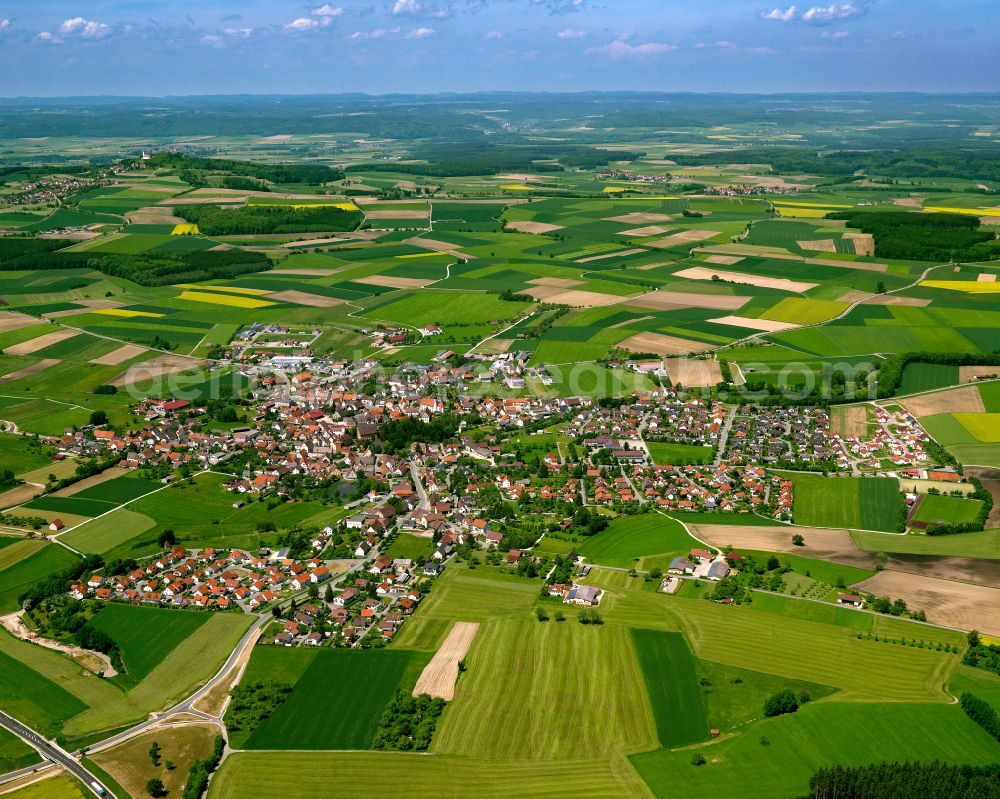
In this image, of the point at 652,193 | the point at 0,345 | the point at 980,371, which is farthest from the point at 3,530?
the point at 652,193

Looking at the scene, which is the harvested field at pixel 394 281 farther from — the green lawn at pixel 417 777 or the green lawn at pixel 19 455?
the green lawn at pixel 417 777

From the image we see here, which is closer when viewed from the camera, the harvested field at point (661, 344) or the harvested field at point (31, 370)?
the harvested field at point (31, 370)

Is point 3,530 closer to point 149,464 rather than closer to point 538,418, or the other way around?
point 149,464

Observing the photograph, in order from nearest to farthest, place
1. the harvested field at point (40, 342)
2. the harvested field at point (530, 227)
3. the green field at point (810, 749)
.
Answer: the green field at point (810, 749) → the harvested field at point (40, 342) → the harvested field at point (530, 227)

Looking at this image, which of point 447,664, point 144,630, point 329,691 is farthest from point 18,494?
point 447,664

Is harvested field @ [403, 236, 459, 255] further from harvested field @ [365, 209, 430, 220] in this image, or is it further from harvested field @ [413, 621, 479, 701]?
harvested field @ [413, 621, 479, 701]

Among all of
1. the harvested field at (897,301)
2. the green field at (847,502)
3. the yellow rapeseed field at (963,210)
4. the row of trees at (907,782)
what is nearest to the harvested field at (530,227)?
the harvested field at (897,301)

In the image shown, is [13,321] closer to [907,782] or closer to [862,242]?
[907,782]

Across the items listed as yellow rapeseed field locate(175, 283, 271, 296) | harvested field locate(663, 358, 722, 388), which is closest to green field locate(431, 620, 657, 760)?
harvested field locate(663, 358, 722, 388)
